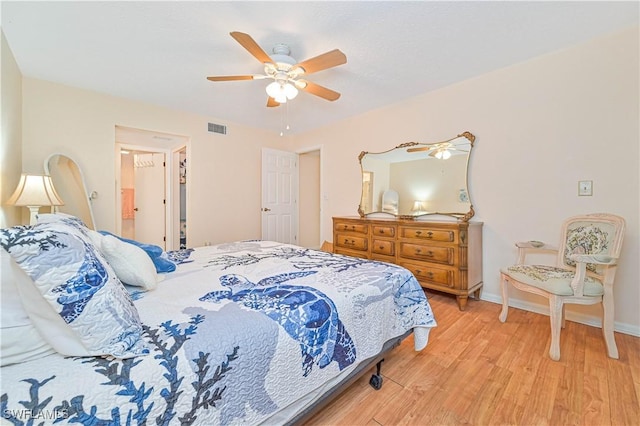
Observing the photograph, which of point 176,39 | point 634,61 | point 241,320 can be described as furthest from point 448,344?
point 176,39

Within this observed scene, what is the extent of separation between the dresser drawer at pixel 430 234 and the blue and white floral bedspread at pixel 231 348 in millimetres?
1228

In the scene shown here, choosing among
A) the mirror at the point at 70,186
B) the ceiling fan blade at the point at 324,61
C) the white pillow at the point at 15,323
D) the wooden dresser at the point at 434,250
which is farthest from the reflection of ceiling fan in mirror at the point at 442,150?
the mirror at the point at 70,186

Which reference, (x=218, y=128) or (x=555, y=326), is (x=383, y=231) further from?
(x=218, y=128)

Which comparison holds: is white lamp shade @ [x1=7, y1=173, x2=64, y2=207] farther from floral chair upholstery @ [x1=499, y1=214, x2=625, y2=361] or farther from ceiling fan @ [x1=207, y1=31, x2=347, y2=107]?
floral chair upholstery @ [x1=499, y1=214, x2=625, y2=361]

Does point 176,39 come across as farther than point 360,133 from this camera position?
No

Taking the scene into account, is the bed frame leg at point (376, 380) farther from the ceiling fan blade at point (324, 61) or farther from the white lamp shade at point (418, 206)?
the white lamp shade at point (418, 206)

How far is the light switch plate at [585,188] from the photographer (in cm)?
230

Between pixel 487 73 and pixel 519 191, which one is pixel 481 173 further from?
pixel 487 73

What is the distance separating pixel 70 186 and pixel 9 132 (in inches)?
35.8

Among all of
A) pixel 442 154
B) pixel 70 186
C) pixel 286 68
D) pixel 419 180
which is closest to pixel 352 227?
pixel 419 180

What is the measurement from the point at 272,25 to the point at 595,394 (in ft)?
10.5

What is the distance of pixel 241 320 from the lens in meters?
0.98

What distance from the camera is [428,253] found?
2848mm

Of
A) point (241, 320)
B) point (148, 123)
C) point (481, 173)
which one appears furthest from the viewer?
point (148, 123)
